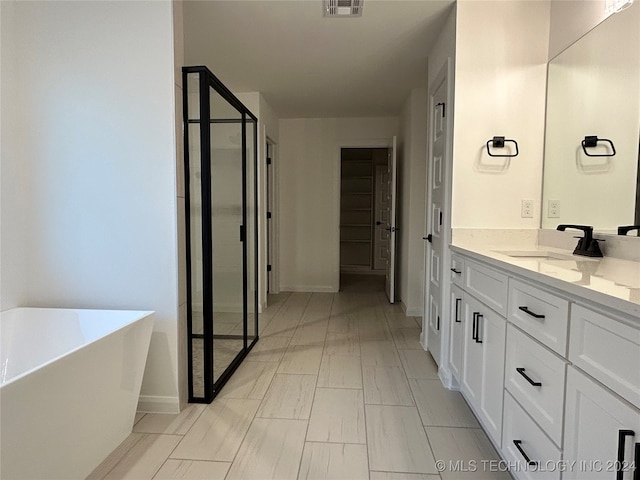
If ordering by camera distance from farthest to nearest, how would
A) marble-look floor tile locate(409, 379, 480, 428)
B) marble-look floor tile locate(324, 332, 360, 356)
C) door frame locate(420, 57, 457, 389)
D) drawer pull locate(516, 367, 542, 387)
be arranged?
marble-look floor tile locate(324, 332, 360, 356) → door frame locate(420, 57, 457, 389) → marble-look floor tile locate(409, 379, 480, 428) → drawer pull locate(516, 367, 542, 387)

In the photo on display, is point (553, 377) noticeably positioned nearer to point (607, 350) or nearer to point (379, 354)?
point (607, 350)

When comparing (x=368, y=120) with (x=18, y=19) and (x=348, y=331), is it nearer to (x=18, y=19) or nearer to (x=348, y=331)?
(x=348, y=331)

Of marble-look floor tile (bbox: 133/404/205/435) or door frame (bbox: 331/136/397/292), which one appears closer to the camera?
marble-look floor tile (bbox: 133/404/205/435)

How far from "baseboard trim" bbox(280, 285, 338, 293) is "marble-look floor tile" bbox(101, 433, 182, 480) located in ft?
11.6

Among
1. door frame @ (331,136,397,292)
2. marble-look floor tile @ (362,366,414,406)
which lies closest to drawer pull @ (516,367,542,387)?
marble-look floor tile @ (362,366,414,406)

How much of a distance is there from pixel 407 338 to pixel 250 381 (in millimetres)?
1508

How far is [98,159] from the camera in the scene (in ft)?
6.93

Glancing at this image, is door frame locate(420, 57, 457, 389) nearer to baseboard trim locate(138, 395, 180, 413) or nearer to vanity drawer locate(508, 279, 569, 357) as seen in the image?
vanity drawer locate(508, 279, 569, 357)

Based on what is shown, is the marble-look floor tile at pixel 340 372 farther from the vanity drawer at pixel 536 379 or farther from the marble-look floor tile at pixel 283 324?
the vanity drawer at pixel 536 379

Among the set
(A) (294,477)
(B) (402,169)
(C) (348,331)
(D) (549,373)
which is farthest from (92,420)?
(B) (402,169)

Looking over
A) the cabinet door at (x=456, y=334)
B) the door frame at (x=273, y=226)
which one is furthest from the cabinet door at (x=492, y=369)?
the door frame at (x=273, y=226)

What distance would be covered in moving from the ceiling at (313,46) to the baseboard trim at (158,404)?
7.72 feet

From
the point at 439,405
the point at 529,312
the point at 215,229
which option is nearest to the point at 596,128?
the point at 529,312

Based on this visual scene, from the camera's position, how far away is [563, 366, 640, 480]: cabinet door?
2.82 feet
